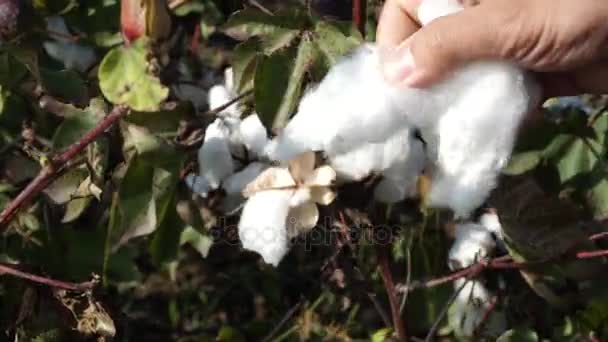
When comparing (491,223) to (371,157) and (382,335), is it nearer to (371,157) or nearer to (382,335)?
(382,335)

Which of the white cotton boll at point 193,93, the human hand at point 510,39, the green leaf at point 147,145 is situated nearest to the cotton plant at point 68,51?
the white cotton boll at point 193,93

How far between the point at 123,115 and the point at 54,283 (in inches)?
9.8

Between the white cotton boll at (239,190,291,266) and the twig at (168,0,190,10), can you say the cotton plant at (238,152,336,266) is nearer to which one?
the white cotton boll at (239,190,291,266)

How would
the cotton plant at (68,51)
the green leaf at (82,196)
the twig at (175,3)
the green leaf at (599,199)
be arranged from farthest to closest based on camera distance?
the cotton plant at (68,51) → the twig at (175,3) → the green leaf at (599,199) → the green leaf at (82,196)

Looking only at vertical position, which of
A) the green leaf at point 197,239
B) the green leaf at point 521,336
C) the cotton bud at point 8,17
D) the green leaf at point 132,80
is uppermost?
the green leaf at point 132,80

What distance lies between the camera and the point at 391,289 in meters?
1.44

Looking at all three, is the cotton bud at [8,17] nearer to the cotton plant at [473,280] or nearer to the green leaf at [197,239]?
the green leaf at [197,239]

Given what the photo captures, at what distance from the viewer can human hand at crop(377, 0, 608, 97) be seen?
1067mm

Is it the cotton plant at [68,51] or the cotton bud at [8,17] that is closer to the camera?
the cotton bud at [8,17]

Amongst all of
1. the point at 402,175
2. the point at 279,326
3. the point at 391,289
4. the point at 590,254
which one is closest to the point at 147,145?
the point at 402,175

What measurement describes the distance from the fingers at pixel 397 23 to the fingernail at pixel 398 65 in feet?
0.26

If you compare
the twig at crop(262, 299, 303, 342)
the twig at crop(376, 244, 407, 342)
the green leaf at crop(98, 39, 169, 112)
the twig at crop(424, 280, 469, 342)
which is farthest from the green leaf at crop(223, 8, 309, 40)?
the twig at crop(262, 299, 303, 342)

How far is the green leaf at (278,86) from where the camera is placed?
121cm

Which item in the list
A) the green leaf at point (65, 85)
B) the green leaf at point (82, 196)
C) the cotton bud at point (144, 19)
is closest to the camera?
the cotton bud at point (144, 19)
